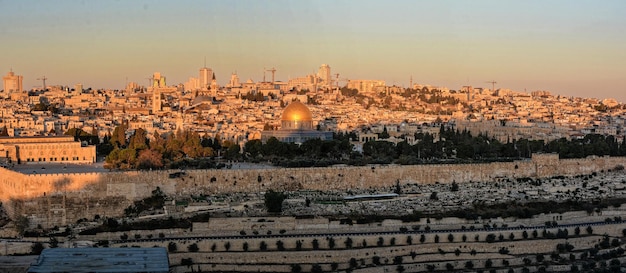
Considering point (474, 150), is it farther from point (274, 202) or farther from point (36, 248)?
point (36, 248)

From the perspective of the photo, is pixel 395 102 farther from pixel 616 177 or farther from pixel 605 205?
pixel 605 205

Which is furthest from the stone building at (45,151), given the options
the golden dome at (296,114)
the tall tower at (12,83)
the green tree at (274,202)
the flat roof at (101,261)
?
the tall tower at (12,83)

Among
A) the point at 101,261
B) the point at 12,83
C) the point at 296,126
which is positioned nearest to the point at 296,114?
the point at 296,126

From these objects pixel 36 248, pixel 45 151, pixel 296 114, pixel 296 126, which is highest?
pixel 296 114

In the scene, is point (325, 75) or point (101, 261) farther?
point (325, 75)

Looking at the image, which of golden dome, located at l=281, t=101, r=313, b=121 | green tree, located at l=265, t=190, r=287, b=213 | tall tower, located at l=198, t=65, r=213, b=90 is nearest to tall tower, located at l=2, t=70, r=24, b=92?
tall tower, located at l=198, t=65, r=213, b=90

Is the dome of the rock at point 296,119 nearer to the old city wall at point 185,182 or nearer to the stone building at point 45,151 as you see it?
the stone building at point 45,151
